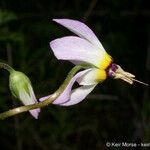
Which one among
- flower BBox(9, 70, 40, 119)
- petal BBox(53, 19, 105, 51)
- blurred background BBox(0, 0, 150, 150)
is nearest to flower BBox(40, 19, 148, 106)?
petal BBox(53, 19, 105, 51)

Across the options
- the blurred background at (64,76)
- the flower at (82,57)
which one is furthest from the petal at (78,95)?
the blurred background at (64,76)

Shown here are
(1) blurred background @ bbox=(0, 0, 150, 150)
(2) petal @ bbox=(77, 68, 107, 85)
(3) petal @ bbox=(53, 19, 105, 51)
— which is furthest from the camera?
(1) blurred background @ bbox=(0, 0, 150, 150)

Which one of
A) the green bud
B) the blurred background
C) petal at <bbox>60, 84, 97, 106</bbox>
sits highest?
the green bud

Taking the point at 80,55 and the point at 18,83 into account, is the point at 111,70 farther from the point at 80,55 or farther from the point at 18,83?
the point at 18,83

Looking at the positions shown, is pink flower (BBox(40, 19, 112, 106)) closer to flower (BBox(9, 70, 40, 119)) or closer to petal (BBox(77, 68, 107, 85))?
petal (BBox(77, 68, 107, 85))

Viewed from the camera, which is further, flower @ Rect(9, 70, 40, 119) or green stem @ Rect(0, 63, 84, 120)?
flower @ Rect(9, 70, 40, 119)

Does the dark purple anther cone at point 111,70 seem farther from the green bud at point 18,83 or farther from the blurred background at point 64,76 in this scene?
the blurred background at point 64,76

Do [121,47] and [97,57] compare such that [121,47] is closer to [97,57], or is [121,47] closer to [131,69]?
[131,69]

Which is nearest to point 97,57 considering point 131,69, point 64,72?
point 64,72
